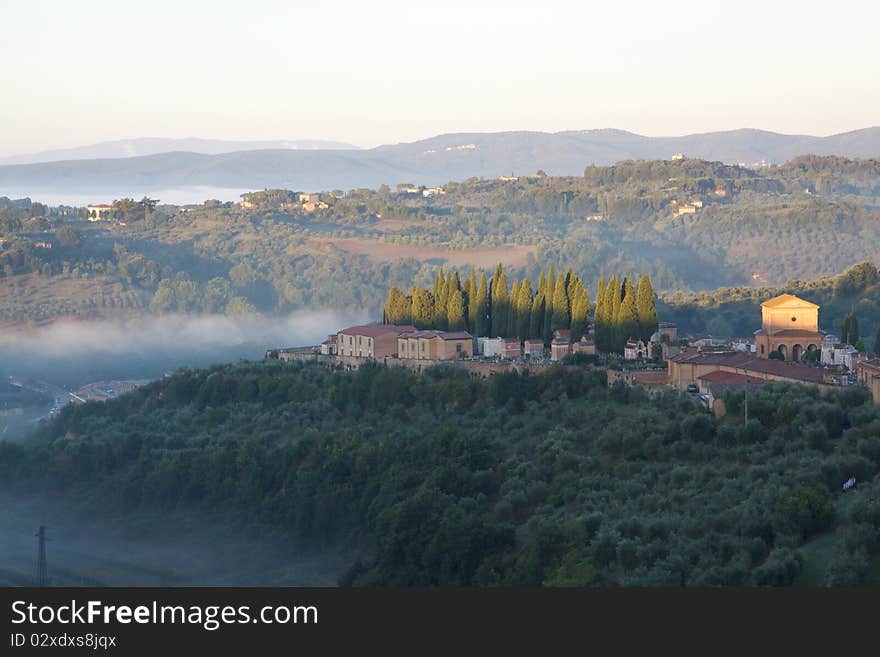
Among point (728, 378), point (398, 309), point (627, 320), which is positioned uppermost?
point (627, 320)

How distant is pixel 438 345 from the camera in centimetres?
3812

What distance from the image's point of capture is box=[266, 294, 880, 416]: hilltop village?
3131 cm

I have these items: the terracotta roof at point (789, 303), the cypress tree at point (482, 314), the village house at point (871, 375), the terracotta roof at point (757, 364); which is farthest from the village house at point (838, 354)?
the cypress tree at point (482, 314)

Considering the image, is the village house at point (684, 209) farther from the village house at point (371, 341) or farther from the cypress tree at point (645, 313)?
the cypress tree at point (645, 313)

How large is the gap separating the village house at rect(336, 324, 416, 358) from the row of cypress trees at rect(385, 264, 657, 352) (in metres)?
0.89

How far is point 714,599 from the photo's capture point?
714 inches

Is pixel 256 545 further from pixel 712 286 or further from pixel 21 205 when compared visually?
pixel 21 205

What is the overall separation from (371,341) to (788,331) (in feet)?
31.6

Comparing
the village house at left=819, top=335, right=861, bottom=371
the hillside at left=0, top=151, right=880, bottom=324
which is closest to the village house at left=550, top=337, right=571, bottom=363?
the village house at left=819, top=335, right=861, bottom=371

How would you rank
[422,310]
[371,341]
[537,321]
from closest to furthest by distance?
[537,321]
[371,341]
[422,310]

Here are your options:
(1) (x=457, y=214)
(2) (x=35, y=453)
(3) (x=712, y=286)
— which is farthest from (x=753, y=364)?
(1) (x=457, y=214)

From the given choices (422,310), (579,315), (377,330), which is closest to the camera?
(579,315)

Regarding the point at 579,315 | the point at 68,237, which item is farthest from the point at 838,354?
the point at 68,237

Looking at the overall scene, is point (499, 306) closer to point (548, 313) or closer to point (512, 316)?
point (512, 316)
